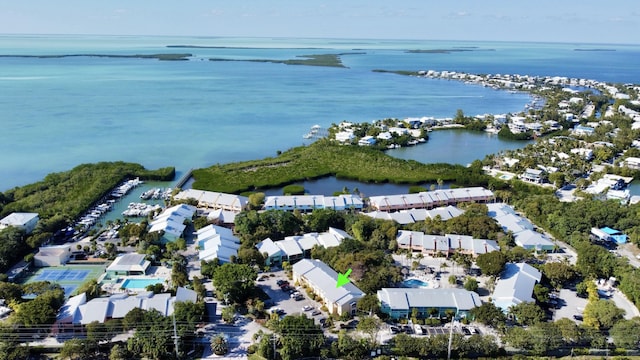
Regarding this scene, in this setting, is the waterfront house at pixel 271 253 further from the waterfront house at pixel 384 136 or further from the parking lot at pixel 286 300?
the waterfront house at pixel 384 136

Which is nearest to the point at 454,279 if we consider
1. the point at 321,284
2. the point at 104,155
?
the point at 321,284

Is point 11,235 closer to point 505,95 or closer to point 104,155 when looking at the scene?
point 104,155

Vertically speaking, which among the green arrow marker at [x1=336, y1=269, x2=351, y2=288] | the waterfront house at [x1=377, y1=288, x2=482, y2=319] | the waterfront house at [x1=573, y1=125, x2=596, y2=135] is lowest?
the waterfront house at [x1=377, y1=288, x2=482, y2=319]

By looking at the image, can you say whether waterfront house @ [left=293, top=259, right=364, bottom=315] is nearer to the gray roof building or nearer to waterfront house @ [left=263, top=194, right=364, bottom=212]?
the gray roof building

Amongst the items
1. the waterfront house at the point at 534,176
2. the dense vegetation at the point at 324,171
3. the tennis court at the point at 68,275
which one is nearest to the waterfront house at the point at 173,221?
the tennis court at the point at 68,275

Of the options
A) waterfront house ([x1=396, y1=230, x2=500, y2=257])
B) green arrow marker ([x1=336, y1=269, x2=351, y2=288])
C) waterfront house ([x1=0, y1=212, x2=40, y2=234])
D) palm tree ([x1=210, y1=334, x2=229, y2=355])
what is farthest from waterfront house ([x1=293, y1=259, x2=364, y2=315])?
waterfront house ([x1=0, y1=212, x2=40, y2=234])

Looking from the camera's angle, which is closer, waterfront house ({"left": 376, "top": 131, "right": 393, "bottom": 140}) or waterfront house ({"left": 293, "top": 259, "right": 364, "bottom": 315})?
waterfront house ({"left": 293, "top": 259, "right": 364, "bottom": 315})
